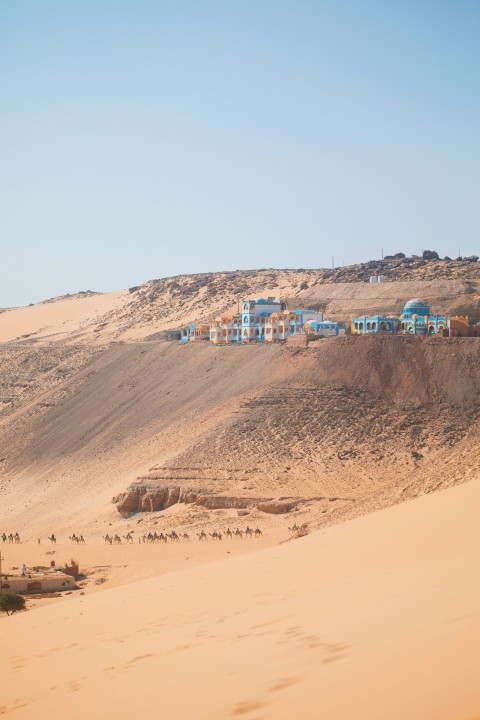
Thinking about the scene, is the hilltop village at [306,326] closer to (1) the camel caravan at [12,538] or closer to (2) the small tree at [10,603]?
(1) the camel caravan at [12,538]

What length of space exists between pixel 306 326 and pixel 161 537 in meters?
25.7

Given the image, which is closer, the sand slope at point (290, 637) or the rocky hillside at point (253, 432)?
the sand slope at point (290, 637)

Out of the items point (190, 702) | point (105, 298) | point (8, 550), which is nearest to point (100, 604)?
point (190, 702)

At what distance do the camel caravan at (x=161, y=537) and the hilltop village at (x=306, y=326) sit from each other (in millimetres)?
18358

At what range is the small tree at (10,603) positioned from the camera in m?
25.0

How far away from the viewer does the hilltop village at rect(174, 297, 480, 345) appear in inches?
2240

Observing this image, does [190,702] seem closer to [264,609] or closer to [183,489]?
[264,609]

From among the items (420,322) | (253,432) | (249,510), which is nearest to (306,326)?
(420,322)

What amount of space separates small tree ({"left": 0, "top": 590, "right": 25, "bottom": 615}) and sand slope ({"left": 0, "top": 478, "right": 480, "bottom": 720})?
4.92 meters

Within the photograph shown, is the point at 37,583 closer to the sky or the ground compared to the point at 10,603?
closer to the ground

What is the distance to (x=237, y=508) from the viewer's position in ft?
136

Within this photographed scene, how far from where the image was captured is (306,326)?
203 ft

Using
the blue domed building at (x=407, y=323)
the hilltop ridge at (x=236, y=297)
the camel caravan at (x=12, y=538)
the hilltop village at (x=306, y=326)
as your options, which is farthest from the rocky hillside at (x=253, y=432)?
the hilltop ridge at (x=236, y=297)

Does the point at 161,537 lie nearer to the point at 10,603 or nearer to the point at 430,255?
the point at 10,603
